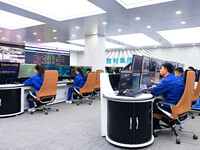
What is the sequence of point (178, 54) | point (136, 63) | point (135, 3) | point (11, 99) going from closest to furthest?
1. point (136, 63)
2. point (11, 99)
3. point (135, 3)
4. point (178, 54)

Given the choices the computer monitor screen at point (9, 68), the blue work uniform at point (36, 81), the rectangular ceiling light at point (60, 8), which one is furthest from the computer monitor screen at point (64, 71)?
the rectangular ceiling light at point (60, 8)

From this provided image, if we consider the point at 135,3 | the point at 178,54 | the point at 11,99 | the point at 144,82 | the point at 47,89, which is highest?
the point at 135,3

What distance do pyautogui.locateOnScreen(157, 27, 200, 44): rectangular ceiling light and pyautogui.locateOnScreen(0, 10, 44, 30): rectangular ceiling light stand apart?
622 cm

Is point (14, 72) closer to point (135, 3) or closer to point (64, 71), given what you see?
point (64, 71)

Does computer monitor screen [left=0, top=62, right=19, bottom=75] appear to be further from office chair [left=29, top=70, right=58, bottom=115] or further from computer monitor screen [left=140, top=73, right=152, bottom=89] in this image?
computer monitor screen [left=140, top=73, right=152, bottom=89]

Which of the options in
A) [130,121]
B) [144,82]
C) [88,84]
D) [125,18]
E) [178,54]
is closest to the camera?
[130,121]

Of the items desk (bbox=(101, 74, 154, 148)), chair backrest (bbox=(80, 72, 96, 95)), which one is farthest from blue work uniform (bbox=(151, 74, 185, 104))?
chair backrest (bbox=(80, 72, 96, 95))

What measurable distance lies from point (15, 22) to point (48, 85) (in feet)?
16.5

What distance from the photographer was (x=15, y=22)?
7637 mm

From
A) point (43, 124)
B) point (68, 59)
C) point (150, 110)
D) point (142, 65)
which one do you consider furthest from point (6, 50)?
point (150, 110)

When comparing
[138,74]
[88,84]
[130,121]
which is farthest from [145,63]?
[88,84]

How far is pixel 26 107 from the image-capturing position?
4.77m

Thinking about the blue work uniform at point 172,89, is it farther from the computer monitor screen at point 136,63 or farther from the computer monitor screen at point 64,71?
the computer monitor screen at point 64,71

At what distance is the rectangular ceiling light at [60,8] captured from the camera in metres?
5.36
